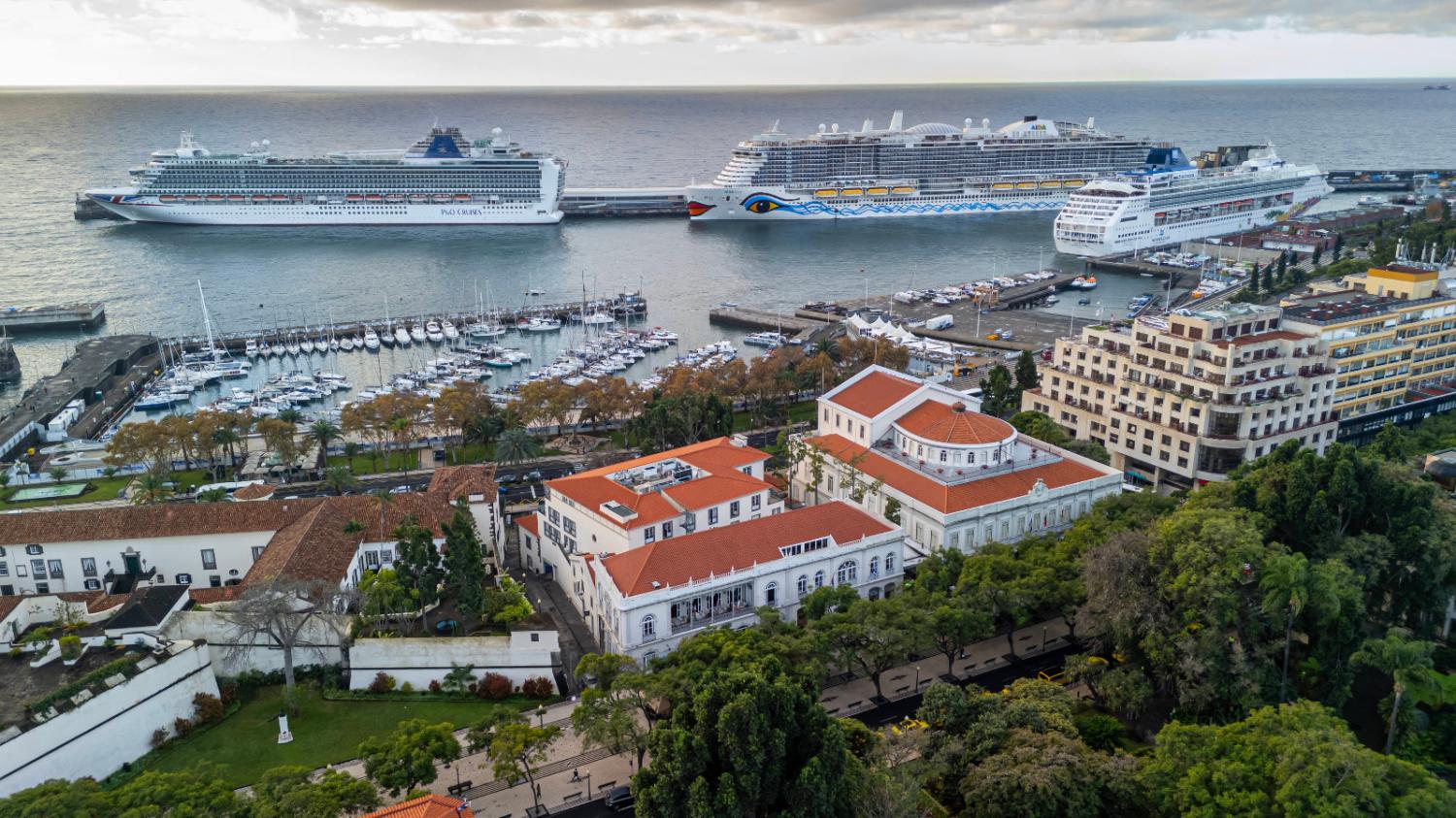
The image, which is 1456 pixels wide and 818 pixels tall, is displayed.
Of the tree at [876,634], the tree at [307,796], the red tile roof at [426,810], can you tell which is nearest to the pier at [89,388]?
the tree at [307,796]

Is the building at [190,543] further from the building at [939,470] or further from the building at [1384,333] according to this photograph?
the building at [1384,333]

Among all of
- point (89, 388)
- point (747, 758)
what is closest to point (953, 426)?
point (747, 758)

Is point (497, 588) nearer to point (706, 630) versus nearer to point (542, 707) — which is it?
point (542, 707)

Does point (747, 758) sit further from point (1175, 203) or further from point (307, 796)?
point (1175, 203)

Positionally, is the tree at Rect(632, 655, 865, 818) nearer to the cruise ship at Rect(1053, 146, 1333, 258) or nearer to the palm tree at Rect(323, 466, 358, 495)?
the palm tree at Rect(323, 466, 358, 495)

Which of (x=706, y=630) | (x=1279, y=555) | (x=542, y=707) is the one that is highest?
(x=1279, y=555)

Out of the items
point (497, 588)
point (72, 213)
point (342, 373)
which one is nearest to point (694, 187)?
point (342, 373)
